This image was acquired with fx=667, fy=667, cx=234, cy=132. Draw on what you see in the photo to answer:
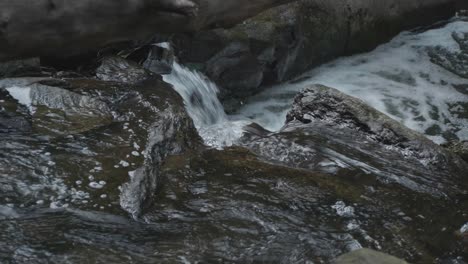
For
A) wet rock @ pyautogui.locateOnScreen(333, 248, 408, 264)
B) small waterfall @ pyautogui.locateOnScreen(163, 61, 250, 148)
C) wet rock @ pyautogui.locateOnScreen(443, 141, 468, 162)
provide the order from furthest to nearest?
wet rock @ pyautogui.locateOnScreen(443, 141, 468, 162), small waterfall @ pyautogui.locateOnScreen(163, 61, 250, 148), wet rock @ pyautogui.locateOnScreen(333, 248, 408, 264)

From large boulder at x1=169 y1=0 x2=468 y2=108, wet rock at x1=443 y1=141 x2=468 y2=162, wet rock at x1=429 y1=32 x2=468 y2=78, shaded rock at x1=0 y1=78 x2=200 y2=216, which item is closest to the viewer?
shaded rock at x1=0 y1=78 x2=200 y2=216

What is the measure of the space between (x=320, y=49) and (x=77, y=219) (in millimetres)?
5557

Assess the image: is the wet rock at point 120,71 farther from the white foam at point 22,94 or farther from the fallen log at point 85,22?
the white foam at point 22,94

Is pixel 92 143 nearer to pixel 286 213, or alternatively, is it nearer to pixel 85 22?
pixel 85 22

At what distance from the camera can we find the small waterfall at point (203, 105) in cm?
551

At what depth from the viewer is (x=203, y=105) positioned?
6711 mm

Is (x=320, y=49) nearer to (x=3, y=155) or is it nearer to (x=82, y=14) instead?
(x=82, y=14)

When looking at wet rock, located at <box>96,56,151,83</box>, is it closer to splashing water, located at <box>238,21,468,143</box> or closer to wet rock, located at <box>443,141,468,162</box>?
splashing water, located at <box>238,21,468,143</box>

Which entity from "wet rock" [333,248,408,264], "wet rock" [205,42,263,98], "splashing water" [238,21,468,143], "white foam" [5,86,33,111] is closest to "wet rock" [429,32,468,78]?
"splashing water" [238,21,468,143]

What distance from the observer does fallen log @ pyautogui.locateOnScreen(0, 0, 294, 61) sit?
4.40m

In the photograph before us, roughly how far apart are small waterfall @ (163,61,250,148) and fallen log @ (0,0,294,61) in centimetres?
88

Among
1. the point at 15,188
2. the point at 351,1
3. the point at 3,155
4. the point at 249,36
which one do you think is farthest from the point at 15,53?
the point at 351,1

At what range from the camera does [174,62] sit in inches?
271

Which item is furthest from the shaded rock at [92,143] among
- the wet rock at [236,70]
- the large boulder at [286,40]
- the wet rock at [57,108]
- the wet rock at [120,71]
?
the wet rock at [236,70]
